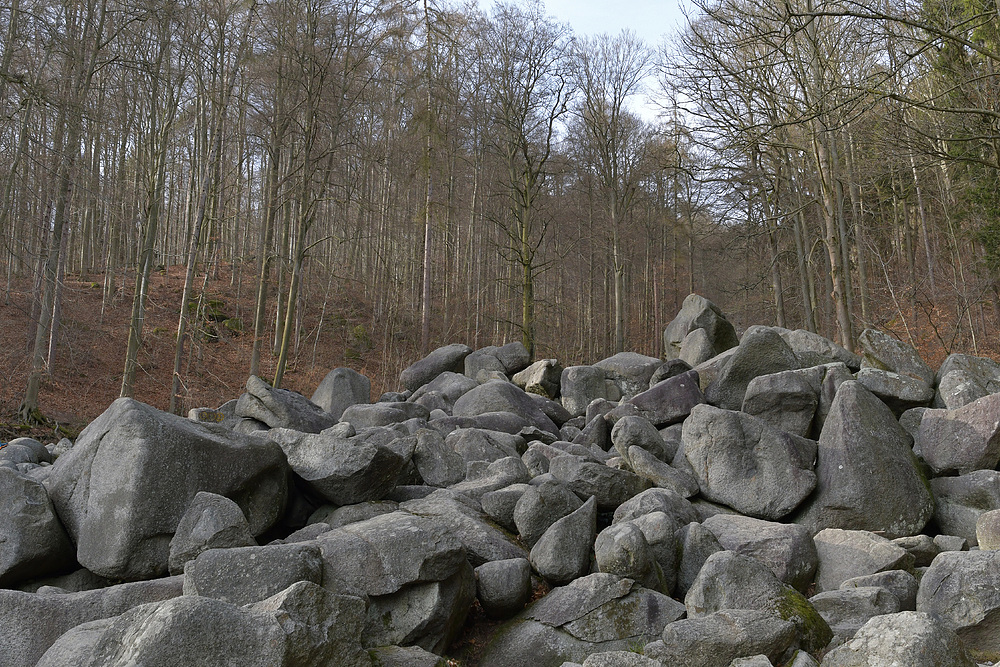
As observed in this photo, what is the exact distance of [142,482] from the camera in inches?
239

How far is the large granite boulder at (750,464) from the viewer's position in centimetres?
727

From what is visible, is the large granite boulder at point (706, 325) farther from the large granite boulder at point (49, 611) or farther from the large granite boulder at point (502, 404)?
the large granite boulder at point (49, 611)

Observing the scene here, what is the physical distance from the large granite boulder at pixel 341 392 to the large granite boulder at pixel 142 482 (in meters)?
7.24

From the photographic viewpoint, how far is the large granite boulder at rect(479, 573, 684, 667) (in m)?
5.15

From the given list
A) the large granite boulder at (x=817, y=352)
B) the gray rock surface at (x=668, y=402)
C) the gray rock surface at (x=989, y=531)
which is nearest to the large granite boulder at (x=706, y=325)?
the large granite boulder at (x=817, y=352)

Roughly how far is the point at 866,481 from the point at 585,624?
3.54 meters

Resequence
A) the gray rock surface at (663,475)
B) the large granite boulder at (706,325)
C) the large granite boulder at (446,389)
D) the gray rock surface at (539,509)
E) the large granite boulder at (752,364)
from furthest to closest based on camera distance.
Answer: the large granite boulder at (706,325), the large granite boulder at (446,389), the large granite boulder at (752,364), the gray rock surface at (663,475), the gray rock surface at (539,509)

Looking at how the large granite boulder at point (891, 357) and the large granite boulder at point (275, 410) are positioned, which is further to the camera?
the large granite boulder at point (891, 357)

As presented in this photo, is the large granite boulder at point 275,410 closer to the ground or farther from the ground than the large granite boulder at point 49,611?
farther from the ground

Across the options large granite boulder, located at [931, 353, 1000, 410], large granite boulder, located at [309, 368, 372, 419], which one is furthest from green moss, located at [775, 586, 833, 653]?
large granite boulder, located at [309, 368, 372, 419]

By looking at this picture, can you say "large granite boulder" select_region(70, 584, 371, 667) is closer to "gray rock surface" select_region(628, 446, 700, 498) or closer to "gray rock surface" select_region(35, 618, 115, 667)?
"gray rock surface" select_region(35, 618, 115, 667)

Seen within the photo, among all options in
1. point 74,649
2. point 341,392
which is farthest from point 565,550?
point 341,392

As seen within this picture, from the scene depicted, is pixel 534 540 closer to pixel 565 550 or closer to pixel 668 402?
pixel 565 550

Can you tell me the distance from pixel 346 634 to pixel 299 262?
10.9 m
